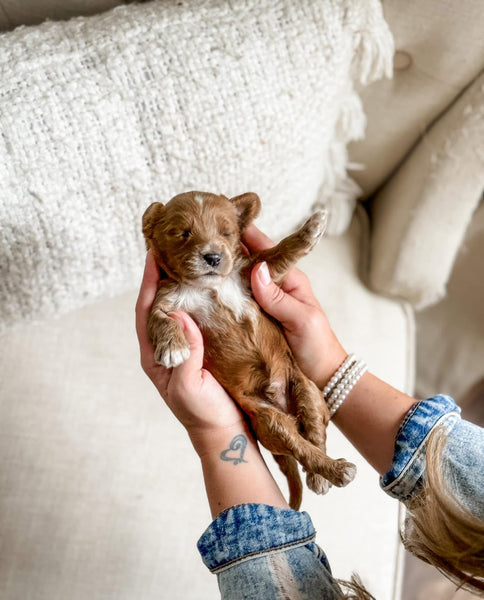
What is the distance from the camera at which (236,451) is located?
3.18 ft

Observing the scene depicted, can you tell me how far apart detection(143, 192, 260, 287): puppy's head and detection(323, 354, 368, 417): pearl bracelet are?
311 mm

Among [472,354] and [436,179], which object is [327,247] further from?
[472,354]

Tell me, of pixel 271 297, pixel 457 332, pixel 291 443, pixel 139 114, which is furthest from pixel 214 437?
pixel 457 332

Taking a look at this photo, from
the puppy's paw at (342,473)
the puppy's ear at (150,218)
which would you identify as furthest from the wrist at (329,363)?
the puppy's ear at (150,218)

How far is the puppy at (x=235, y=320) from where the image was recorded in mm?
911

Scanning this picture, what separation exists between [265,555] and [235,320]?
0.37 meters

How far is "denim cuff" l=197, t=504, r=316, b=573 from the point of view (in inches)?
32.7

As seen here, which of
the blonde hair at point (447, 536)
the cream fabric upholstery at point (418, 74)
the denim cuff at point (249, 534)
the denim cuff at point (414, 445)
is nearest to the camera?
the blonde hair at point (447, 536)

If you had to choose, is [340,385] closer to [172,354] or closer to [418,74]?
[172,354]

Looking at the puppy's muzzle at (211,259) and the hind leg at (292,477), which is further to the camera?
the hind leg at (292,477)

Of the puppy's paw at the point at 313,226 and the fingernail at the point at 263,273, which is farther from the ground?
the puppy's paw at the point at 313,226

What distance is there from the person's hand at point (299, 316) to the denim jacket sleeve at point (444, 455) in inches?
7.2

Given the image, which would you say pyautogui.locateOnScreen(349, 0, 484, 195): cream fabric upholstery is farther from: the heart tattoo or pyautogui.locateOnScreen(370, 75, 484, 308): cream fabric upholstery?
the heart tattoo

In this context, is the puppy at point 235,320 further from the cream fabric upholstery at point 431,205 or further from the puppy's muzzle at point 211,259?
the cream fabric upholstery at point 431,205
